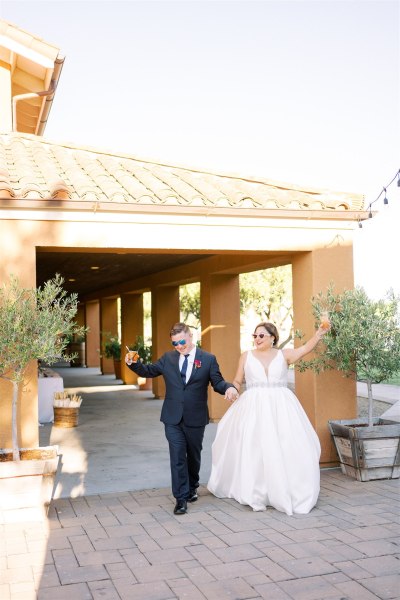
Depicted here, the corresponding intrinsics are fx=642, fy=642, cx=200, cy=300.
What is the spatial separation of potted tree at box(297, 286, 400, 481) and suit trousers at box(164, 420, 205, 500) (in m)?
1.82

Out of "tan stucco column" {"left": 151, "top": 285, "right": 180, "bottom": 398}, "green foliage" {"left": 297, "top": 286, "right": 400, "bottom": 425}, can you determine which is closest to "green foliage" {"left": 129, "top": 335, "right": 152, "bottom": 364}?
"tan stucco column" {"left": 151, "top": 285, "right": 180, "bottom": 398}

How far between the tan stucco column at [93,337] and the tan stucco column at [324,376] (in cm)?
1927

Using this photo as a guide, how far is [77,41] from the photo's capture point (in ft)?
53.0

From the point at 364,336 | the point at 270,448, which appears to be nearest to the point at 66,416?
the point at 270,448

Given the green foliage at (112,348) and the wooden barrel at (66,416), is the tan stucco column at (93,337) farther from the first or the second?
the wooden barrel at (66,416)

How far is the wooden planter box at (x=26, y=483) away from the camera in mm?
5461

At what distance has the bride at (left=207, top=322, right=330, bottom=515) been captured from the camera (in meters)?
5.80

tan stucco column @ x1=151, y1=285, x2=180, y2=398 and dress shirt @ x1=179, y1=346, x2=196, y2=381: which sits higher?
tan stucco column @ x1=151, y1=285, x2=180, y2=398

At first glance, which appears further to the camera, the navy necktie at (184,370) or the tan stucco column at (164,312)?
the tan stucco column at (164,312)

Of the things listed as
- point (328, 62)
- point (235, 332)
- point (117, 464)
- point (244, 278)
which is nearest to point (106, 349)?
point (244, 278)

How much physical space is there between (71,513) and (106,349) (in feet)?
46.6

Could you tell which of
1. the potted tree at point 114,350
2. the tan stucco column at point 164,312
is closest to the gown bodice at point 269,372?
the tan stucco column at point 164,312

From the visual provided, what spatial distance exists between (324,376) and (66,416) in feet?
17.5

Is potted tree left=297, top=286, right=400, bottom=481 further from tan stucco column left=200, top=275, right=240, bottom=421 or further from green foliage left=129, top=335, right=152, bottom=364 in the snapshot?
green foliage left=129, top=335, right=152, bottom=364
